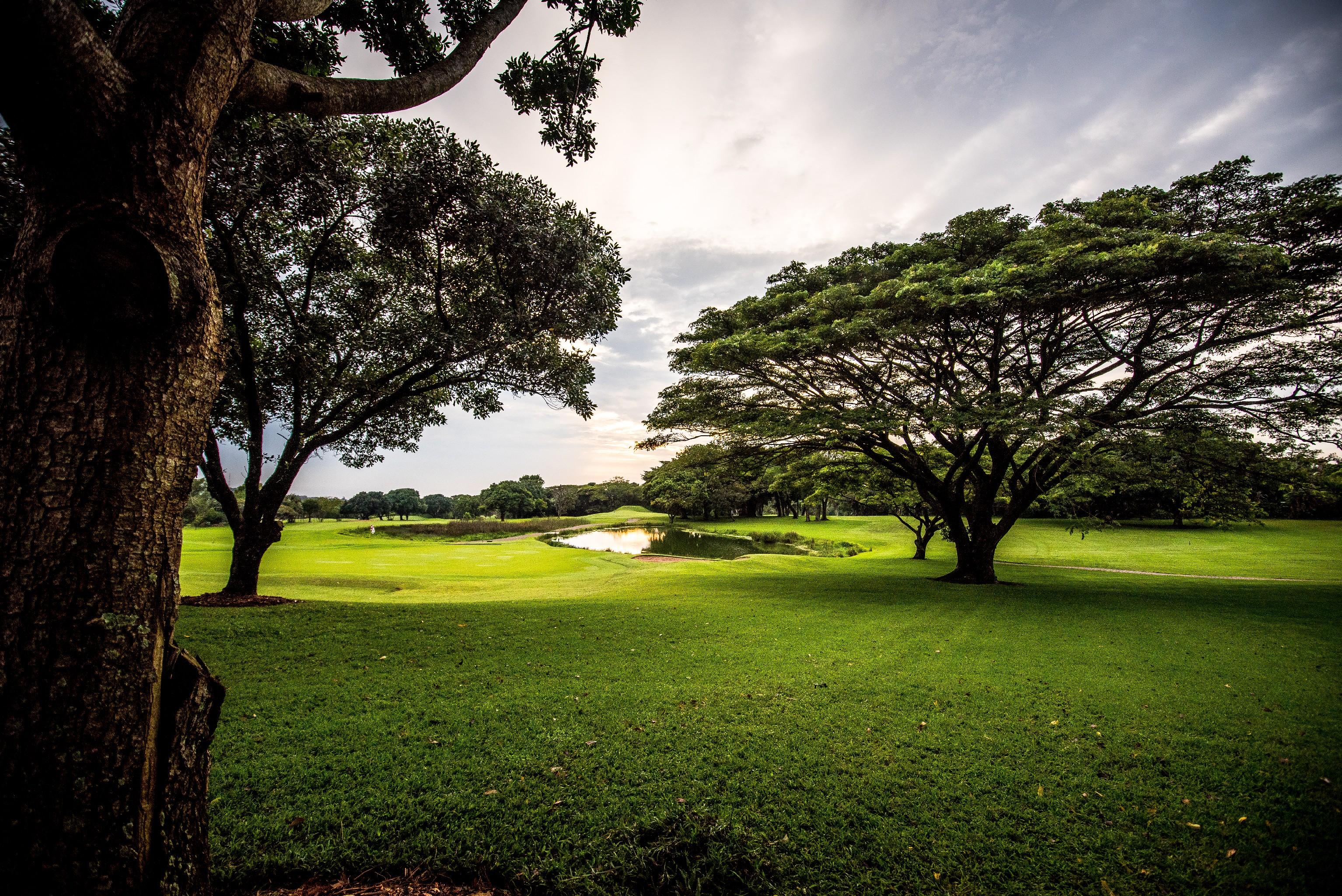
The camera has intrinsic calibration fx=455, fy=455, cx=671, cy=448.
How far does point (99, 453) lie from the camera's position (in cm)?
146

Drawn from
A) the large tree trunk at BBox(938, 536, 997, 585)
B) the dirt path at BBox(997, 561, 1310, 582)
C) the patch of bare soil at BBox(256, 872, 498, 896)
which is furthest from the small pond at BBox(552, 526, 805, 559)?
the patch of bare soil at BBox(256, 872, 498, 896)

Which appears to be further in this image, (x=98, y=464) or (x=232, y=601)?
(x=232, y=601)

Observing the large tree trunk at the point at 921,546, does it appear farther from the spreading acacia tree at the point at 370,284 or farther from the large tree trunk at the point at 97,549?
the large tree trunk at the point at 97,549

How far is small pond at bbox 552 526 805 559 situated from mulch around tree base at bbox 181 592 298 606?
16.1 meters

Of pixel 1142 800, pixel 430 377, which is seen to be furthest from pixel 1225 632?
pixel 430 377

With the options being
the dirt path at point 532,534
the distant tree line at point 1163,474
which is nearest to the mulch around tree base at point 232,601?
the distant tree line at point 1163,474

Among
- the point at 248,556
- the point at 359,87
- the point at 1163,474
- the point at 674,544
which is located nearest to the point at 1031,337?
the point at 1163,474

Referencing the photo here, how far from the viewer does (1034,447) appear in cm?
1252

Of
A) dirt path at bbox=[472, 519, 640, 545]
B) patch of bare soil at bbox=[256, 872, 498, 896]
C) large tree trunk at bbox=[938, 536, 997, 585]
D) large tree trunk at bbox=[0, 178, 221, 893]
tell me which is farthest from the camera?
dirt path at bbox=[472, 519, 640, 545]

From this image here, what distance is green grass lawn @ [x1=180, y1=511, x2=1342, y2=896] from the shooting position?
7.76 feet

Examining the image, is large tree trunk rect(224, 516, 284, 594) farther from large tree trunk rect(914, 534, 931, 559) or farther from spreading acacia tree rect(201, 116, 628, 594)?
large tree trunk rect(914, 534, 931, 559)

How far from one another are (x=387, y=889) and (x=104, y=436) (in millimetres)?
2257

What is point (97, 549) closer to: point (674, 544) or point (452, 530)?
point (674, 544)

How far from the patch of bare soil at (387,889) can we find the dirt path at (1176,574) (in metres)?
22.1
